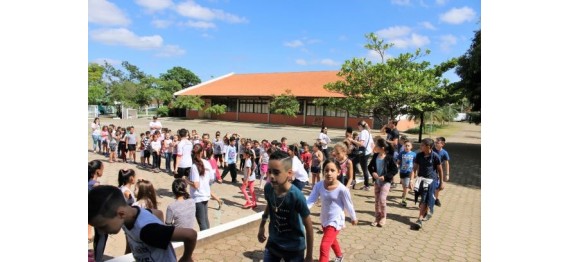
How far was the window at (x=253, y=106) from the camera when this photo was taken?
3459 centimetres

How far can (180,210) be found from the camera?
4094mm

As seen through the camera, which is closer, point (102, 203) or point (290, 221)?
point (102, 203)

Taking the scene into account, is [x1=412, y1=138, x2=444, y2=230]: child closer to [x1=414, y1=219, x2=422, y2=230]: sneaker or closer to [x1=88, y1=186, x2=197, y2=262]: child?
[x1=414, y1=219, x2=422, y2=230]: sneaker

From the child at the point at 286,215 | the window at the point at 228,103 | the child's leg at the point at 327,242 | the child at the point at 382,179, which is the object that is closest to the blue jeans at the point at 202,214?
the child's leg at the point at 327,242

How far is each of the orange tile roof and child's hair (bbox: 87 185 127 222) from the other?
90.6 feet

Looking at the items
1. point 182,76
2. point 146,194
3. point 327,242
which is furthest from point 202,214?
point 182,76

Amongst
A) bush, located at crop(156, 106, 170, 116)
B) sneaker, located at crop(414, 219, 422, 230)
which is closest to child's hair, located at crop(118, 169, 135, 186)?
sneaker, located at crop(414, 219, 422, 230)

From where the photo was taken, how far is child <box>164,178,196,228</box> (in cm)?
405

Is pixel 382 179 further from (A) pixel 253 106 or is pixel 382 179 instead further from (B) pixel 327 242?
(A) pixel 253 106

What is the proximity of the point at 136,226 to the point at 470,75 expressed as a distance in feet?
54.3

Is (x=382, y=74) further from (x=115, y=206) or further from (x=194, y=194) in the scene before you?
(x=115, y=206)

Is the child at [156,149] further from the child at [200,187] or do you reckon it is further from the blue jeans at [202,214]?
the blue jeans at [202,214]

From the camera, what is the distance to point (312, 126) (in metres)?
31.0

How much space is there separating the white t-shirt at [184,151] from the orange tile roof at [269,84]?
21985 mm
